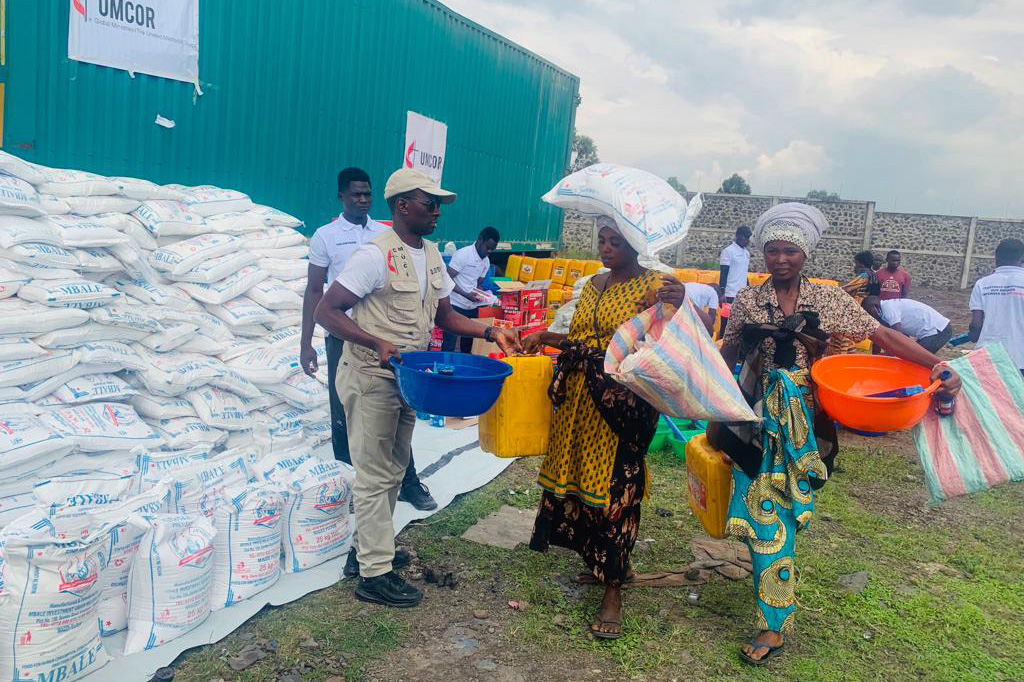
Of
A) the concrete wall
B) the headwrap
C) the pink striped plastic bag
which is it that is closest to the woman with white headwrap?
the headwrap

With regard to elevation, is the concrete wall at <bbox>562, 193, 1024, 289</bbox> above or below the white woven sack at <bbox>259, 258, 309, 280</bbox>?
above

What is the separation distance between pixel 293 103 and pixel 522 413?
432 cm

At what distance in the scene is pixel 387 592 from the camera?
10.6 feet

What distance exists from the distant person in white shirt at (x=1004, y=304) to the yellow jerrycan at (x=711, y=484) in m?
4.32

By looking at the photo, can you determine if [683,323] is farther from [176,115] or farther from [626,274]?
[176,115]

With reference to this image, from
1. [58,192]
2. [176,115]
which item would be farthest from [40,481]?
[176,115]

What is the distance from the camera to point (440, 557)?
381cm

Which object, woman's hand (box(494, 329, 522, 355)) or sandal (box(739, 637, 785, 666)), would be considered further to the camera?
woman's hand (box(494, 329, 522, 355))

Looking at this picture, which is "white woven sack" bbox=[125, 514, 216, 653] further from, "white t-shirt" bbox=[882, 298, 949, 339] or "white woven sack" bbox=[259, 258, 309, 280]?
"white t-shirt" bbox=[882, 298, 949, 339]

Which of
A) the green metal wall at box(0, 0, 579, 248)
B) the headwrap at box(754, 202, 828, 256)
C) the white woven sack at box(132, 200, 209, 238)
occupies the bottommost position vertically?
the white woven sack at box(132, 200, 209, 238)

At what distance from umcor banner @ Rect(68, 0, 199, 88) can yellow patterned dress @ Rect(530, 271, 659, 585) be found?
3.58 meters

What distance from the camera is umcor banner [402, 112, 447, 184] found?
7.93 m

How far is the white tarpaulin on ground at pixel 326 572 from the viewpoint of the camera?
2676mm

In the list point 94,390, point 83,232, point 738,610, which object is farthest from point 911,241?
point 94,390
